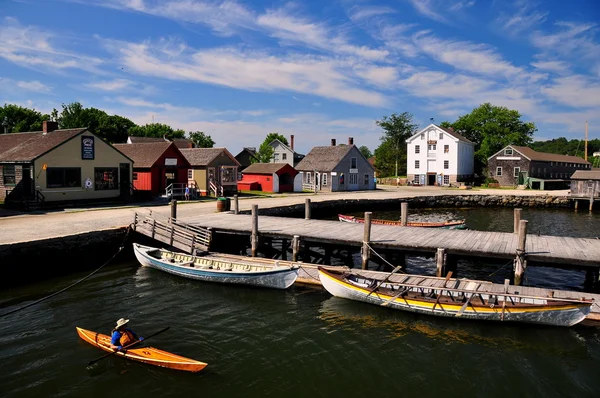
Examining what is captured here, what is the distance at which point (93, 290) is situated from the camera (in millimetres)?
17656

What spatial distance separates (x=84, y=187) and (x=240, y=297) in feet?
76.7

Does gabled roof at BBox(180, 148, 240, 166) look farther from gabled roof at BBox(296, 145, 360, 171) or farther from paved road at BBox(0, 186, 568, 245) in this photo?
gabled roof at BBox(296, 145, 360, 171)

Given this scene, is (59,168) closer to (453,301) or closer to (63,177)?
(63,177)

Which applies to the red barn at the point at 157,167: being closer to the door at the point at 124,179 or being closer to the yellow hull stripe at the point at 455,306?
the door at the point at 124,179

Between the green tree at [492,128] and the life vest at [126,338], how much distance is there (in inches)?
3363

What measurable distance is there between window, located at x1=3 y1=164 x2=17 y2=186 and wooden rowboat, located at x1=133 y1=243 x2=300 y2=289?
1758 cm

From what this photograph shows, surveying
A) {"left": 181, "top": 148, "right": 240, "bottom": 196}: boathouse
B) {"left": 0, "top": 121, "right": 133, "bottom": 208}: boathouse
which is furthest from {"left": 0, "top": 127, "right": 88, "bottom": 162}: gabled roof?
{"left": 181, "top": 148, "right": 240, "bottom": 196}: boathouse

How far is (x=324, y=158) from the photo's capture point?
62.0 m

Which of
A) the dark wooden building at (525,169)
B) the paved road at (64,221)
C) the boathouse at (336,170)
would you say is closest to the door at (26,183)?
the paved road at (64,221)

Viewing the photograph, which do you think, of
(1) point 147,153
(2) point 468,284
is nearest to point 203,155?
(1) point 147,153

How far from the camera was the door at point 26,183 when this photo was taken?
31347 mm

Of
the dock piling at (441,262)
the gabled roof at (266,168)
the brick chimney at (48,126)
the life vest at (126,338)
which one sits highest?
the brick chimney at (48,126)

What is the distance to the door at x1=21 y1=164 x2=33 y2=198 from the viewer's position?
31.3m

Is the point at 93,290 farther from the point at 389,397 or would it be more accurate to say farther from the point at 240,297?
the point at 389,397
